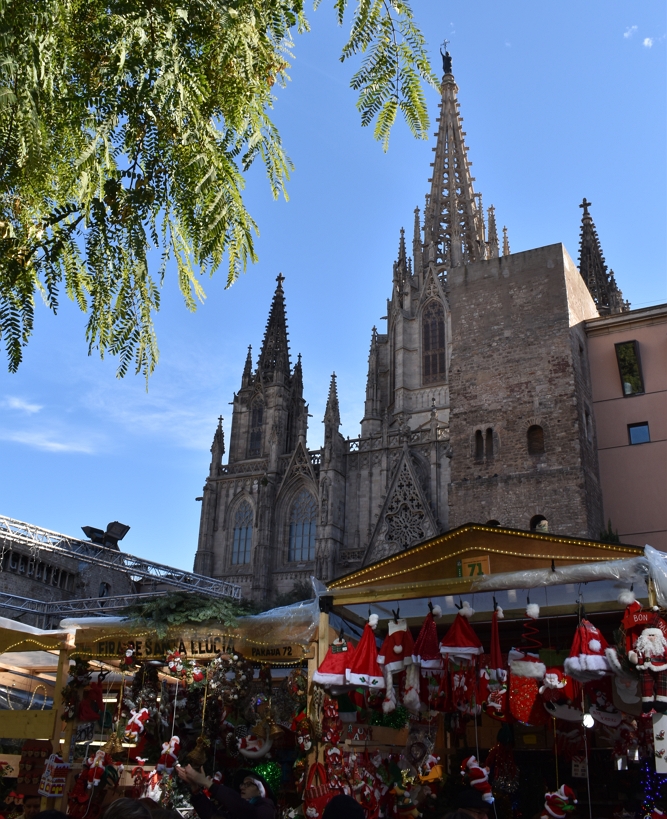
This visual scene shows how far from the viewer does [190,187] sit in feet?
15.5

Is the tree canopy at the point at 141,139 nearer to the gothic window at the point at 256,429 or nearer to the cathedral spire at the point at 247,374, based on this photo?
the gothic window at the point at 256,429

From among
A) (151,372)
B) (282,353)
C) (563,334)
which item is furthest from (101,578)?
(151,372)

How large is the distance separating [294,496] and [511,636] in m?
31.1

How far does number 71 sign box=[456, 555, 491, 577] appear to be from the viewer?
700 cm

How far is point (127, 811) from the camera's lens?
285cm

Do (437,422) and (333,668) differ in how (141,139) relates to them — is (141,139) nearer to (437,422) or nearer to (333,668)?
(333,668)

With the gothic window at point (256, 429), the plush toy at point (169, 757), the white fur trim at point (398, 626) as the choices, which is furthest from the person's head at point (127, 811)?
the gothic window at point (256, 429)

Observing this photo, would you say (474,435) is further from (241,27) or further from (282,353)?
(282,353)

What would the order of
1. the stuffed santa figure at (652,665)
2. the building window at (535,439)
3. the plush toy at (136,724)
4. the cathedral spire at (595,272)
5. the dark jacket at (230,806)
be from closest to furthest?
1. the dark jacket at (230,806)
2. the stuffed santa figure at (652,665)
3. the plush toy at (136,724)
4. the building window at (535,439)
5. the cathedral spire at (595,272)

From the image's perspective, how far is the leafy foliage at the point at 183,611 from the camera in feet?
27.4

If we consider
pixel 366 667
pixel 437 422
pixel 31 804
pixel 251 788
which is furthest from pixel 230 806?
pixel 437 422

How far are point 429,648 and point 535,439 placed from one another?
Answer: 9912mm

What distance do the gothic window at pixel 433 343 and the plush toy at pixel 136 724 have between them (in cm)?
3436

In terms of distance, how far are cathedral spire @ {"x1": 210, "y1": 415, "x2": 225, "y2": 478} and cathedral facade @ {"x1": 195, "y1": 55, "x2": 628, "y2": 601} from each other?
5.9 inches
